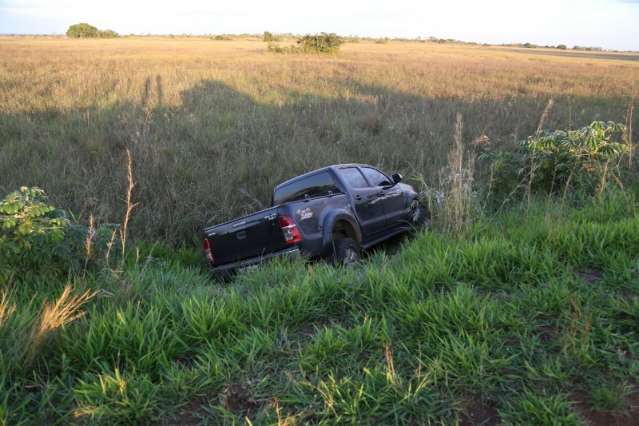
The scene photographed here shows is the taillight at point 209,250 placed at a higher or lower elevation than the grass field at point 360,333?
lower

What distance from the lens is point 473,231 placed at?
525cm

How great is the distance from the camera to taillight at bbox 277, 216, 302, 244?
606 cm

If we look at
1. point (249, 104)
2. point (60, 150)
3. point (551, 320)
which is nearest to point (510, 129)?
point (249, 104)

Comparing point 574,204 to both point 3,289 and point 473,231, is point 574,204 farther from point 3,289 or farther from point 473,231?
point 3,289

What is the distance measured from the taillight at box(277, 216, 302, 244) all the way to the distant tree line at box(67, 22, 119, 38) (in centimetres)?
8402

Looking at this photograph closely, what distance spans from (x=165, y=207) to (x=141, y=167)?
1.33 metres

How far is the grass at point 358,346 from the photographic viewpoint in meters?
2.75

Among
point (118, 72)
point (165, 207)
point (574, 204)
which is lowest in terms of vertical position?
point (165, 207)

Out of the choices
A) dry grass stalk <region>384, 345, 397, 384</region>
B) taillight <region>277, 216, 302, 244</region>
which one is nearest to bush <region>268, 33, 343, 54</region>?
taillight <region>277, 216, 302, 244</region>

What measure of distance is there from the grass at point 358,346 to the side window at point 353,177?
Result: 3100 mm

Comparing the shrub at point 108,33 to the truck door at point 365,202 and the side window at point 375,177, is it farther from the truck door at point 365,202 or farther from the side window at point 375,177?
the truck door at point 365,202

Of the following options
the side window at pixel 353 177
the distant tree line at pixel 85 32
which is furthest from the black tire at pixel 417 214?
the distant tree line at pixel 85 32

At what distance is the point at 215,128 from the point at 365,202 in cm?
599

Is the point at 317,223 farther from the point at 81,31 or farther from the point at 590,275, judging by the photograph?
the point at 81,31
